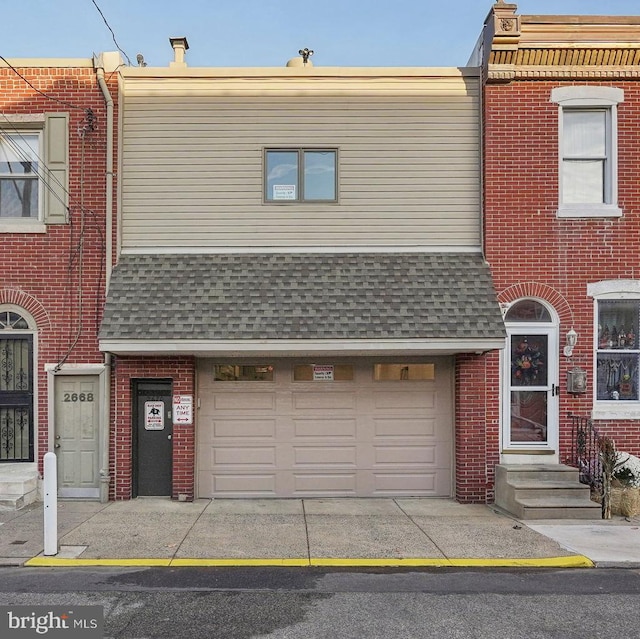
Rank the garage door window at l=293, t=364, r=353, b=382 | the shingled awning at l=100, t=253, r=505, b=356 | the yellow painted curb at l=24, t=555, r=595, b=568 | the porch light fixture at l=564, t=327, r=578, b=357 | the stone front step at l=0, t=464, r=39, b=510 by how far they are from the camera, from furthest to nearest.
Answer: the garage door window at l=293, t=364, r=353, b=382
the porch light fixture at l=564, t=327, r=578, b=357
the stone front step at l=0, t=464, r=39, b=510
the shingled awning at l=100, t=253, r=505, b=356
the yellow painted curb at l=24, t=555, r=595, b=568

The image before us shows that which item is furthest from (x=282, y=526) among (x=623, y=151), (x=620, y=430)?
(x=623, y=151)

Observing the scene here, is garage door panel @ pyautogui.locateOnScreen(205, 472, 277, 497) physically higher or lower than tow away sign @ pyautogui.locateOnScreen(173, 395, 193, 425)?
lower

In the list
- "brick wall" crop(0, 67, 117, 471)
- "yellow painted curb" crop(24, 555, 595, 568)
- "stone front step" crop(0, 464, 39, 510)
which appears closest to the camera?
"yellow painted curb" crop(24, 555, 595, 568)

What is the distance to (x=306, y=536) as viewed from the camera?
748 centimetres

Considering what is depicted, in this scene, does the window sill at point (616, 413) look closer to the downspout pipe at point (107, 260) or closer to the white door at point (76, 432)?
the downspout pipe at point (107, 260)

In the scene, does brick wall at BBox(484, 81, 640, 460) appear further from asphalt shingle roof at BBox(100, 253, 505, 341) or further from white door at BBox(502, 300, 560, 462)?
asphalt shingle roof at BBox(100, 253, 505, 341)

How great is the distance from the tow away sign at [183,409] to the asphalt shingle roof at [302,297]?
4.28ft

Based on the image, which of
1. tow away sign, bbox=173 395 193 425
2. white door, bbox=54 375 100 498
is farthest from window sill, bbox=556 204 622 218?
white door, bbox=54 375 100 498

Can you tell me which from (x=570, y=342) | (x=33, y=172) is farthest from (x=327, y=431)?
(x=33, y=172)

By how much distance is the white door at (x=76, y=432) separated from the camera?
9359 mm

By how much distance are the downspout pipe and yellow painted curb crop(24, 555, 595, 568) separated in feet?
8.39

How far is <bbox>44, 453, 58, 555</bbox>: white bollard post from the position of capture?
22.0 ft

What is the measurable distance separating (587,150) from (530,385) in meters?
4.05

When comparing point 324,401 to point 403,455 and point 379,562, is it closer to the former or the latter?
point 403,455
